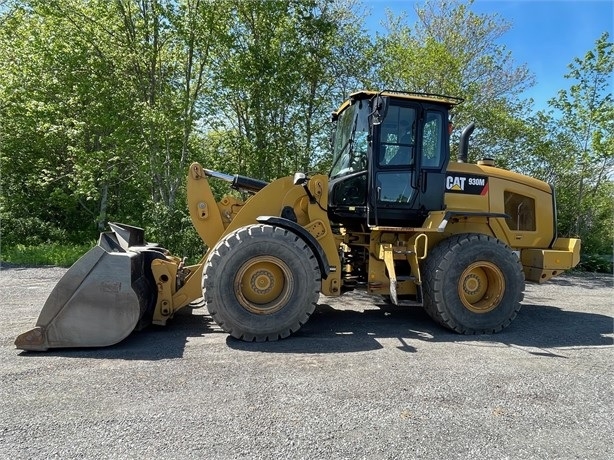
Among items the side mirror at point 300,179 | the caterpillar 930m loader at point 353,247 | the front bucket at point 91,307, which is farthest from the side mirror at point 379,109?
the front bucket at point 91,307

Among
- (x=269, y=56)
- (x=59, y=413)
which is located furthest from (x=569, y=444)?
(x=269, y=56)

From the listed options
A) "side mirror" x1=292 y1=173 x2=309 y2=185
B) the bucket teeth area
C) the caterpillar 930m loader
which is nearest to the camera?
the bucket teeth area

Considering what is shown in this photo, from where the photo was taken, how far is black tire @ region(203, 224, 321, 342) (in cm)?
448

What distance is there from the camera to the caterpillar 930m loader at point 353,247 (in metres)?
4.16

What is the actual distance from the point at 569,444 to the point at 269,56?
10054 millimetres

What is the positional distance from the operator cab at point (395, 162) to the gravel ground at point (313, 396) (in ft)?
4.95

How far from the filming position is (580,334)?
5.26 meters

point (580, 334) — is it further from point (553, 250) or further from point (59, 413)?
point (59, 413)

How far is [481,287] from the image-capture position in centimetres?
530

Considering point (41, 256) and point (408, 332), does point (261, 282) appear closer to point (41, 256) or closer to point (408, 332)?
point (408, 332)

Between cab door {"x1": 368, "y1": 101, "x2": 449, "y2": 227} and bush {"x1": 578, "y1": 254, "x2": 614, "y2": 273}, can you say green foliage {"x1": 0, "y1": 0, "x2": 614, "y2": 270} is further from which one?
cab door {"x1": 368, "y1": 101, "x2": 449, "y2": 227}

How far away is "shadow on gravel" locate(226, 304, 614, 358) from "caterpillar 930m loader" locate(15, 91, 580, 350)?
217 mm

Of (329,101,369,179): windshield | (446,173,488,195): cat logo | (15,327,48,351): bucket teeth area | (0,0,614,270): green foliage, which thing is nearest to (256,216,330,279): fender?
(329,101,369,179): windshield

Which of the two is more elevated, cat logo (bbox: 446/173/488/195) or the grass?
cat logo (bbox: 446/173/488/195)
